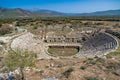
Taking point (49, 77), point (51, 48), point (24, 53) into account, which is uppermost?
point (24, 53)

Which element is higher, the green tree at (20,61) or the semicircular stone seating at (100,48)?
the green tree at (20,61)

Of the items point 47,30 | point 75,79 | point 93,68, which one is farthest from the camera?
point 47,30

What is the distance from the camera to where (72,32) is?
6009 centimetres

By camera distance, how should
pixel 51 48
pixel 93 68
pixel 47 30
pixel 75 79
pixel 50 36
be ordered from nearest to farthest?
pixel 75 79, pixel 93 68, pixel 51 48, pixel 50 36, pixel 47 30

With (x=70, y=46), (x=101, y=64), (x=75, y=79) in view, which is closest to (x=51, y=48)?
(x=70, y=46)

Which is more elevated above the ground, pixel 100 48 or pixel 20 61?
pixel 20 61

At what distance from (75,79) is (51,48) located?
114 feet

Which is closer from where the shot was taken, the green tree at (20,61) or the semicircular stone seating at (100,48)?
the green tree at (20,61)

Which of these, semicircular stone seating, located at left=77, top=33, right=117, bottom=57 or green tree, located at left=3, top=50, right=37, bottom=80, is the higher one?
green tree, located at left=3, top=50, right=37, bottom=80

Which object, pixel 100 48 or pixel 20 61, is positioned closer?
pixel 20 61

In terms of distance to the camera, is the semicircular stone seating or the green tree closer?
the green tree

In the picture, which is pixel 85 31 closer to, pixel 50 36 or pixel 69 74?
pixel 50 36

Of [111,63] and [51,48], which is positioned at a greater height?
[111,63]

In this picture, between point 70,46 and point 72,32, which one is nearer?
point 70,46
